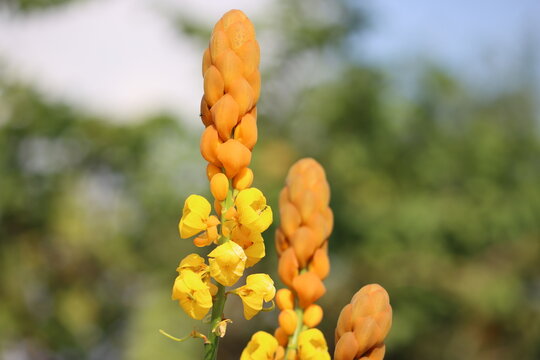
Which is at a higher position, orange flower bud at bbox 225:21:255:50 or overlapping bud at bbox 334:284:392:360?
orange flower bud at bbox 225:21:255:50

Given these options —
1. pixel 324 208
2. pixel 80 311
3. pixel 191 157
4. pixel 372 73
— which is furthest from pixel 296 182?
pixel 372 73

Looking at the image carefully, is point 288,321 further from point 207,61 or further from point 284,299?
point 207,61

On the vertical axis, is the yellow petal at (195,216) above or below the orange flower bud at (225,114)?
below

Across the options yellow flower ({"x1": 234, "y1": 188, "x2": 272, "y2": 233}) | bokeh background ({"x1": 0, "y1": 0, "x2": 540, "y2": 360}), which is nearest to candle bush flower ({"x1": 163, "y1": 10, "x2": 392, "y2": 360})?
yellow flower ({"x1": 234, "y1": 188, "x2": 272, "y2": 233})

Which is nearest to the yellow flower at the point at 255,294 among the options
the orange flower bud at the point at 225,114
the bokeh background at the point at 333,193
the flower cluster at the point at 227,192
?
the flower cluster at the point at 227,192

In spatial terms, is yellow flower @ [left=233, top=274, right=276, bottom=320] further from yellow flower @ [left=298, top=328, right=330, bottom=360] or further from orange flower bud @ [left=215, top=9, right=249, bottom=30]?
orange flower bud @ [left=215, top=9, right=249, bottom=30]

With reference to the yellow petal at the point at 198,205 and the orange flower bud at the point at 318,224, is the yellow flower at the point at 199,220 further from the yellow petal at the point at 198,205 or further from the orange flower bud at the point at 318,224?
the orange flower bud at the point at 318,224
